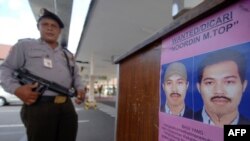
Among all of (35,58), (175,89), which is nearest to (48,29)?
(35,58)

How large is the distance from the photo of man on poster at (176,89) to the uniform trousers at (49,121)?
40.6 inches

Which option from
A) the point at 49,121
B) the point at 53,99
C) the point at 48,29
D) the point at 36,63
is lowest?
the point at 49,121

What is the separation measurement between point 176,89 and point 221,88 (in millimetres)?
266

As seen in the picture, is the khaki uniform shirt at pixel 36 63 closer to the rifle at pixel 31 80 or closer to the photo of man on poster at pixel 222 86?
the rifle at pixel 31 80

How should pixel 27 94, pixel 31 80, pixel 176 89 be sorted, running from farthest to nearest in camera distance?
1. pixel 31 80
2. pixel 27 94
3. pixel 176 89

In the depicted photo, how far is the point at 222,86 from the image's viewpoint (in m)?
0.72

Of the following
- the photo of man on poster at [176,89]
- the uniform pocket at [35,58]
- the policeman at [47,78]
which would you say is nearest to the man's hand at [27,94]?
the policeman at [47,78]

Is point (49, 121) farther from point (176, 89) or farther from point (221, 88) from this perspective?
point (221, 88)

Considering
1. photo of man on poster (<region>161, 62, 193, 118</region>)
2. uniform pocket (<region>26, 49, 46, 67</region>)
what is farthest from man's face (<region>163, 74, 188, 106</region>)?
uniform pocket (<region>26, 49, 46, 67</region>)

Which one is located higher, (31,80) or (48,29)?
(48,29)

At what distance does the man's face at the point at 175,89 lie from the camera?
927 mm

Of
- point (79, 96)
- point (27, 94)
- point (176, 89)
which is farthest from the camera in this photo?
point (79, 96)

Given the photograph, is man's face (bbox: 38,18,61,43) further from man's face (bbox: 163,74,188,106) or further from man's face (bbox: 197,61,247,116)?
man's face (bbox: 197,61,247,116)

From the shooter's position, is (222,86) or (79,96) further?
(79,96)
